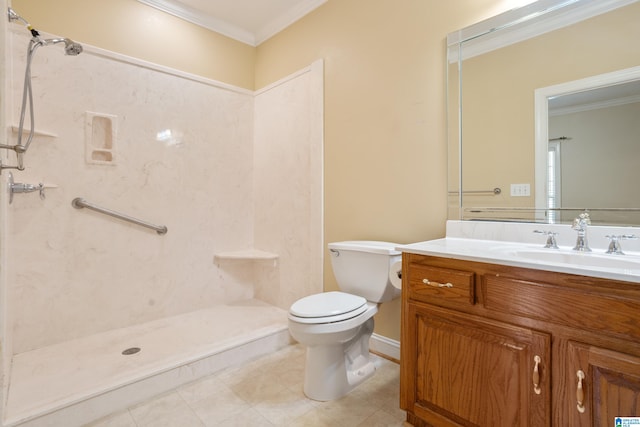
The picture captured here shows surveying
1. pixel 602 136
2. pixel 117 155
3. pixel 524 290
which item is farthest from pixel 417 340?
pixel 117 155

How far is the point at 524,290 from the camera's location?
39.1 inches

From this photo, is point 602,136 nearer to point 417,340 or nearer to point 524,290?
point 524,290

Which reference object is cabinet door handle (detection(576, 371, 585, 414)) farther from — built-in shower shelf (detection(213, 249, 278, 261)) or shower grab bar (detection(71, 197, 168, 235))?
shower grab bar (detection(71, 197, 168, 235))

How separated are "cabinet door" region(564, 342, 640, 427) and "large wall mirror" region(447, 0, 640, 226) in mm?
683

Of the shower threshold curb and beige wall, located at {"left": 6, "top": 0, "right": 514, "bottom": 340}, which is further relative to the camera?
beige wall, located at {"left": 6, "top": 0, "right": 514, "bottom": 340}

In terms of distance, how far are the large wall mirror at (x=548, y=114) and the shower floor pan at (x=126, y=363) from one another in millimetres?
1514

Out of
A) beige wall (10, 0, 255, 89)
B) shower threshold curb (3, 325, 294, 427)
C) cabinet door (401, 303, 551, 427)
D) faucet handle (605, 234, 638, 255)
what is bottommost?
shower threshold curb (3, 325, 294, 427)

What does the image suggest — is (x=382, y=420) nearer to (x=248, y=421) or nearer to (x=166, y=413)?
(x=248, y=421)

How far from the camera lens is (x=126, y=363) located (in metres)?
1.74

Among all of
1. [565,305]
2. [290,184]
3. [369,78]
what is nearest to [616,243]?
[565,305]

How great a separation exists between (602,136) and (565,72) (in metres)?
0.32

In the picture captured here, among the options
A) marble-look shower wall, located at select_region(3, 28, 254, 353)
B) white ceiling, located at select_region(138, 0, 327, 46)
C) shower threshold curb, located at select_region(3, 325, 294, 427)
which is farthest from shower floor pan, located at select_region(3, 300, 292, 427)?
white ceiling, located at select_region(138, 0, 327, 46)

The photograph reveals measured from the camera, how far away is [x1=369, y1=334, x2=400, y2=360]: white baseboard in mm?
1910

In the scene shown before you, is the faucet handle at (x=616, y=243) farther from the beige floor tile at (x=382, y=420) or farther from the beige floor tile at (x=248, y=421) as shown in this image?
the beige floor tile at (x=248, y=421)
